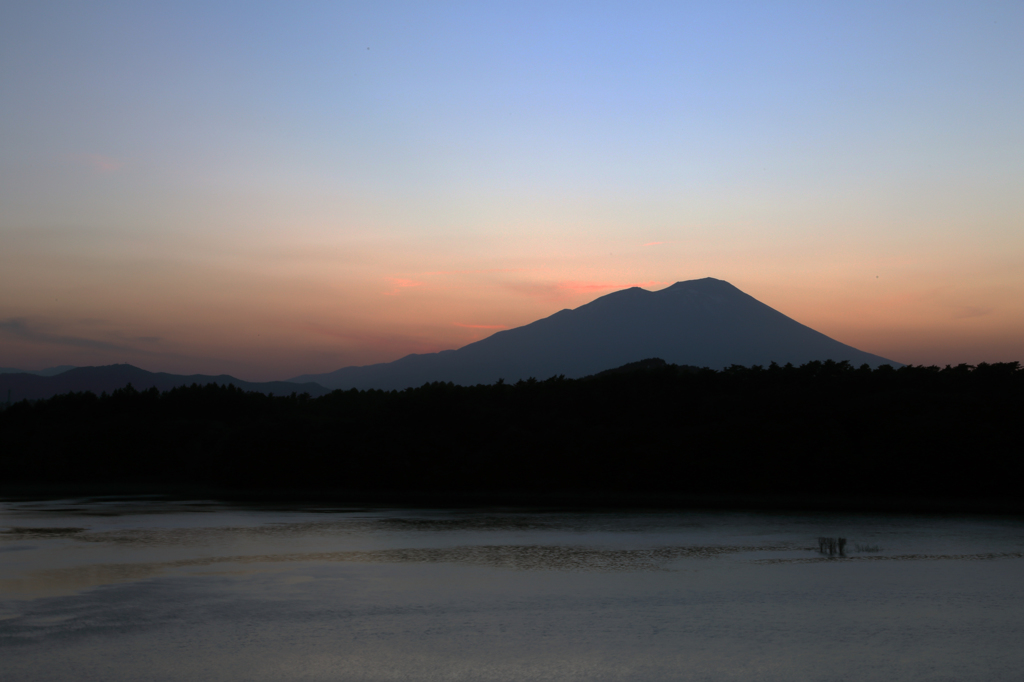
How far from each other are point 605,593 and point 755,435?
38.7 meters

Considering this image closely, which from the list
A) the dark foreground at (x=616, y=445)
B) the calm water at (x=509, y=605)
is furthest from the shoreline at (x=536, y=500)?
the calm water at (x=509, y=605)

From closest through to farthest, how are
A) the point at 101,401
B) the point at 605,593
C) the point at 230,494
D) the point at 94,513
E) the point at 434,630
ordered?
1. the point at 434,630
2. the point at 605,593
3. the point at 94,513
4. the point at 230,494
5. the point at 101,401

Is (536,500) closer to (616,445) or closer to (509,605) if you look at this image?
(616,445)

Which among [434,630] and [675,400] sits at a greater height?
[675,400]

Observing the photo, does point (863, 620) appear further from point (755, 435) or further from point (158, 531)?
point (755, 435)

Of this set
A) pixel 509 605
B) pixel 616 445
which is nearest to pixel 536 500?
pixel 616 445

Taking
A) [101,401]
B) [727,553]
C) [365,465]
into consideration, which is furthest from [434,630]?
[101,401]

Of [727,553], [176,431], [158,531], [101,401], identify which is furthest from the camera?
[101,401]

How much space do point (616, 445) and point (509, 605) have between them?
41872 mm

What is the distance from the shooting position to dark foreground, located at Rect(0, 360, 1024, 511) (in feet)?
168

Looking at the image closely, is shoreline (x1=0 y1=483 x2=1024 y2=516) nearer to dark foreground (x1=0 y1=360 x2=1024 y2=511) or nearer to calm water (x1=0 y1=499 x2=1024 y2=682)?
dark foreground (x1=0 y1=360 x2=1024 y2=511)

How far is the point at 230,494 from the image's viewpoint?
207 ft

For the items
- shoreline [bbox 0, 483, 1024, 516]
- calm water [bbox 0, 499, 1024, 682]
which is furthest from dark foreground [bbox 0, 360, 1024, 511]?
calm water [bbox 0, 499, 1024, 682]

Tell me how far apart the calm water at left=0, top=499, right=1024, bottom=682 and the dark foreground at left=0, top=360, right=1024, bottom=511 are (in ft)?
60.1
